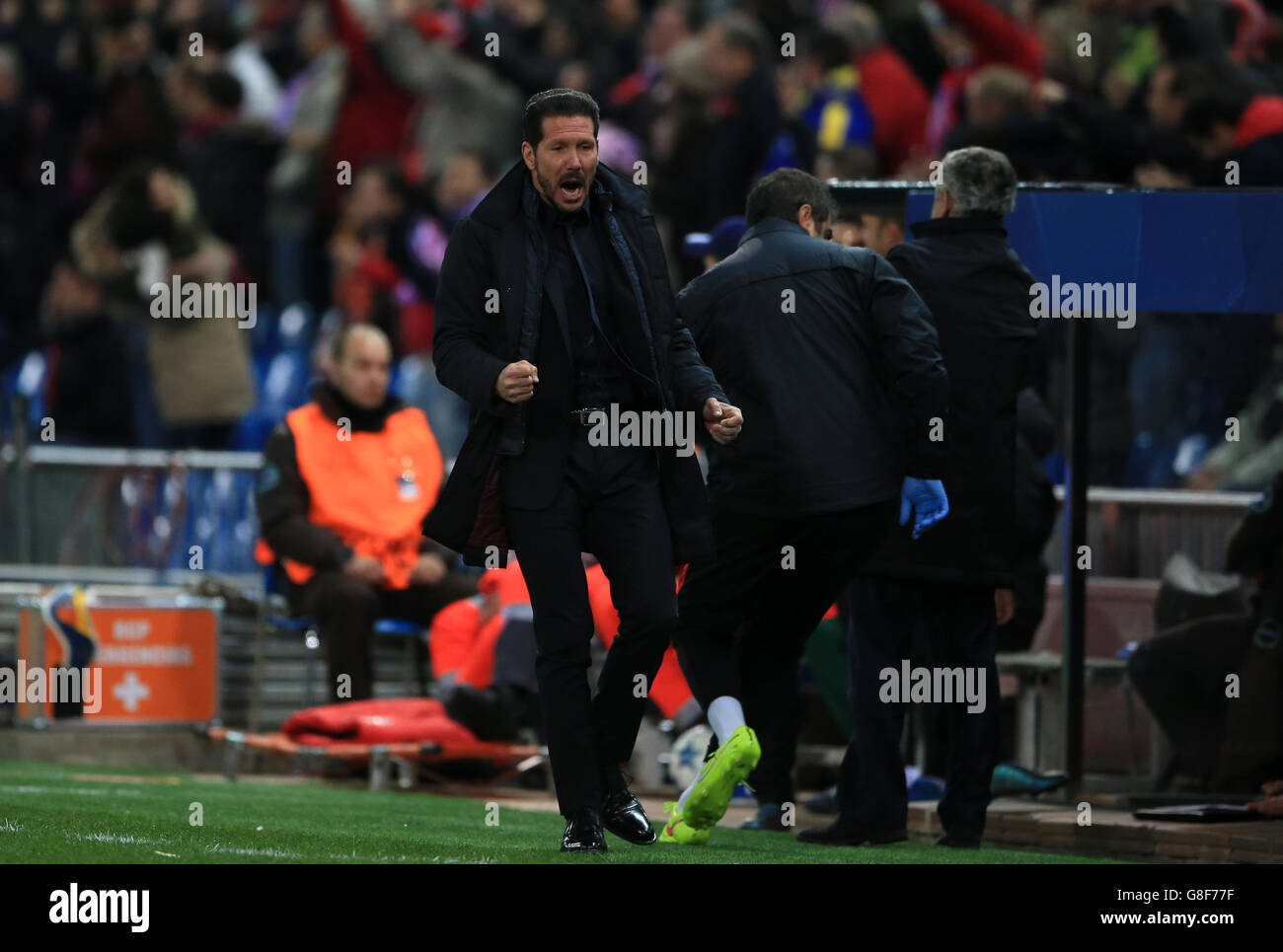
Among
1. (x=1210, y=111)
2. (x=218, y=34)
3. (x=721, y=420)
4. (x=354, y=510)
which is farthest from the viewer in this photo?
(x=218, y=34)

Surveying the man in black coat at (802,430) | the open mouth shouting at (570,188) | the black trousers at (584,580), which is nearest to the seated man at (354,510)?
the man in black coat at (802,430)

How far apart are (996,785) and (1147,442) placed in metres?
3.65

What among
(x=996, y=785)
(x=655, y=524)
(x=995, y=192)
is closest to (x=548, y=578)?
(x=655, y=524)

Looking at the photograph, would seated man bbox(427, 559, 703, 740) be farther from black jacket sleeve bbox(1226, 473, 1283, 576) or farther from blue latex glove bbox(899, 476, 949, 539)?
blue latex glove bbox(899, 476, 949, 539)

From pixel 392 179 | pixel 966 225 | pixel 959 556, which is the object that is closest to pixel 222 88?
pixel 392 179

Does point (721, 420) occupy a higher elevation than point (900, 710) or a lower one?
higher

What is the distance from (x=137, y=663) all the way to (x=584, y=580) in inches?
229

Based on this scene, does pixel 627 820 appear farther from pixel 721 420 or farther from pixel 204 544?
pixel 204 544

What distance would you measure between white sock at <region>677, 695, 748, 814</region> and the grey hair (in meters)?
2.03

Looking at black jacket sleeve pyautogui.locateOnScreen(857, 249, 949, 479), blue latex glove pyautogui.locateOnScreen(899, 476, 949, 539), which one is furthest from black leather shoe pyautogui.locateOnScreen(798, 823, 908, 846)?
black jacket sleeve pyautogui.locateOnScreen(857, 249, 949, 479)

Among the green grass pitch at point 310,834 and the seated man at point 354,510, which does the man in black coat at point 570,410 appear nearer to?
the green grass pitch at point 310,834

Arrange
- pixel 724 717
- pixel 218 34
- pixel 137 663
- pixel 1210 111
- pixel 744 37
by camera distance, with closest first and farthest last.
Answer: pixel 724 717 → pixel 1210 111 → pixel 137 663 → pixel 744 37 → pixel 218 34

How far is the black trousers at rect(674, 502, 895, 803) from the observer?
28.6 feet

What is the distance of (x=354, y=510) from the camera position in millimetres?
13125
